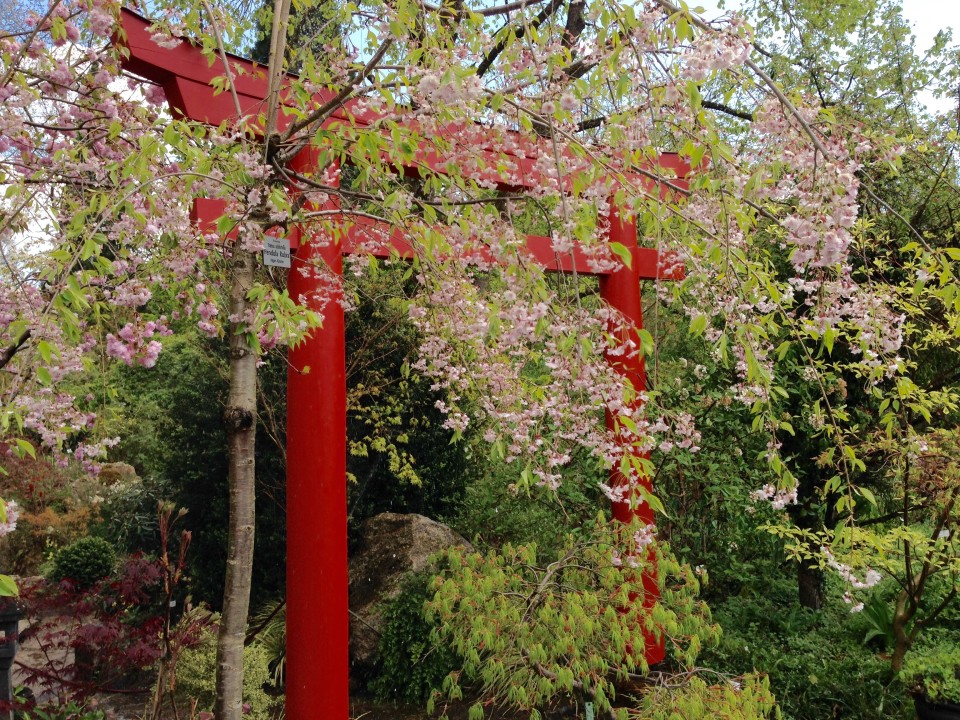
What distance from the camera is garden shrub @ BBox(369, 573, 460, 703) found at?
14.0 ft

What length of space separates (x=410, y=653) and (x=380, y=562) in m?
0.77

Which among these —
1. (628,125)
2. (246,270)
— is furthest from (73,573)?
(628,125)

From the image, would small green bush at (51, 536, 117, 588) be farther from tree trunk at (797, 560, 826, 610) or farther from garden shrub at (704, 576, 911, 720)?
tree trunk at (797, 560, 826, 610)

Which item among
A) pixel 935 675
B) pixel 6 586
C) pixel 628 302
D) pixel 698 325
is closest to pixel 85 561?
pixel 628 302

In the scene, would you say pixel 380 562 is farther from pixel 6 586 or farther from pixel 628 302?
pixel 6 586

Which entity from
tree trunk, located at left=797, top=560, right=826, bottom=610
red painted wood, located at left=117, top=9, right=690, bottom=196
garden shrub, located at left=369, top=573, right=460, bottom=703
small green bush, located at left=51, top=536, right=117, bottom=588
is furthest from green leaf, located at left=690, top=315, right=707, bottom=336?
small green bush, located at left=51, top=536, right=117, bottom=588

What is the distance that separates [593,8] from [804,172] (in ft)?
2.65

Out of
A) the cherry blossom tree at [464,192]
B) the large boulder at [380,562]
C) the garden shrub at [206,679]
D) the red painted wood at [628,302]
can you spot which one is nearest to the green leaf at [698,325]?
the cherry blossom tree at [464,192]

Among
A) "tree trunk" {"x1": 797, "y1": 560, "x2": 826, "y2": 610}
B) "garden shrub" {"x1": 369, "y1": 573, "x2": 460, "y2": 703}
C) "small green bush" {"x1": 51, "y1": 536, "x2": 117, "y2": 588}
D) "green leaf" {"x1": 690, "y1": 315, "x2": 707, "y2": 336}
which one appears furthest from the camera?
"small green bush" {"x1": 51, "y1": 536, "x2": 117, "y2": 588}

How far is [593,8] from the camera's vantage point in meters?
1.79

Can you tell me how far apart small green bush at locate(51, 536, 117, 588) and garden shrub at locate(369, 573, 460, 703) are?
3671 millimetres

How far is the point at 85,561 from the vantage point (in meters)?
6.95

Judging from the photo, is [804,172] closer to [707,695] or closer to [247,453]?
[247,453]

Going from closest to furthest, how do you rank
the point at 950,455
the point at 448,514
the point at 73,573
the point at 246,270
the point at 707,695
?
1. the point at 246,270
2. the point at 707,695
3. the point at 950,455
4. the point at 448,514
5. the point at 73,573
